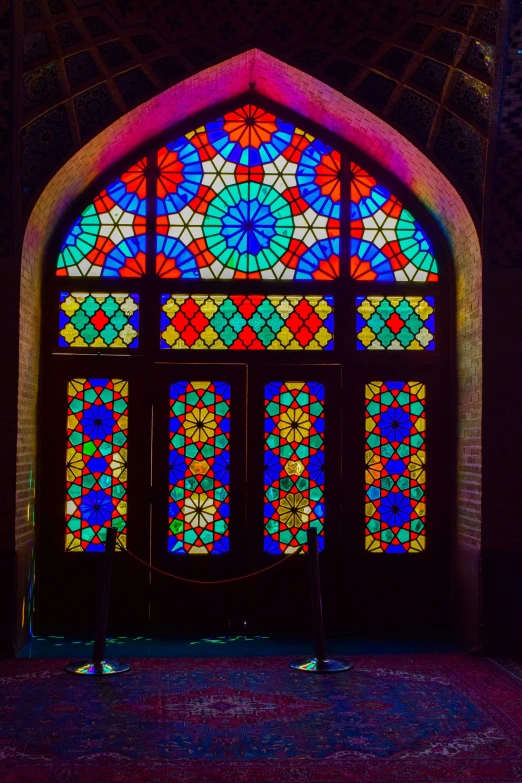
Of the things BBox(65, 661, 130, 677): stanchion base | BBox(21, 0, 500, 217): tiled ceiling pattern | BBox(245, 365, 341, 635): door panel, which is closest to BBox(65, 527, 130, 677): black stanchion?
BBox(65, 661, 130, 677): stanchion base

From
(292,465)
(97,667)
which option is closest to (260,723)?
(97,667)

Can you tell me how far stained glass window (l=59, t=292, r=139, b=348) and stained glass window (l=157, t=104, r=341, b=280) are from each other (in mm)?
415

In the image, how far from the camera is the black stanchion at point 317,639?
211 inches

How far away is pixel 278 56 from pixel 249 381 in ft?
7.66

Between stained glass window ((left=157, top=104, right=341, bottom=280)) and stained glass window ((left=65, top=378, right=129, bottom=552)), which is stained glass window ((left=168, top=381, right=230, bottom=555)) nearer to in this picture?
stained glass window ((left=65, top=378, right=129, bottom=552))

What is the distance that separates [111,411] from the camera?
21.4 feet

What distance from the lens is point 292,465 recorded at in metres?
6.57

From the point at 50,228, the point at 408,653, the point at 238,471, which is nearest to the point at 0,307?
the point at 50,228

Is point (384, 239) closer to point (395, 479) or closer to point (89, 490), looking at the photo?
point (395, 479)

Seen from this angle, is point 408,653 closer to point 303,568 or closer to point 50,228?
point 303,568

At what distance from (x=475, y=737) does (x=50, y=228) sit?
4.53m

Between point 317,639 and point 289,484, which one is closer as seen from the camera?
point 317,639

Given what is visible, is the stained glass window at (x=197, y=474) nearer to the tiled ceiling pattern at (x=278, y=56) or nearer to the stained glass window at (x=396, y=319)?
the stained glass window at (x=396, y=319)

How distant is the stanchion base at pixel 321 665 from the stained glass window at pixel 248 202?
2875mm
